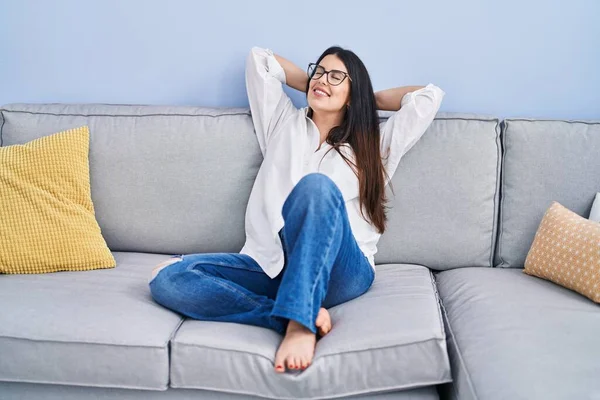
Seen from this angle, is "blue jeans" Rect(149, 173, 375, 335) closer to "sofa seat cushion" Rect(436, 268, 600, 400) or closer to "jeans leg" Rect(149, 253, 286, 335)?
"jeans leg" Rect(149, 253, 286, 335)

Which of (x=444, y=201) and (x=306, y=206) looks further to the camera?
(x=444, y=201)

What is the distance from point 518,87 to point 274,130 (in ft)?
2.97

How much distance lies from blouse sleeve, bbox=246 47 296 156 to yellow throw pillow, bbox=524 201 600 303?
0.89 meters

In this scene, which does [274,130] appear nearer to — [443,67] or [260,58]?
[260,58]

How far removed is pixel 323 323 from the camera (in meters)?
1.50

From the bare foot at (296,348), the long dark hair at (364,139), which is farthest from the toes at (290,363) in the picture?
the long dark hair at (364,139)

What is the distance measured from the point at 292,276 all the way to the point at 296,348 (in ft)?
0.55

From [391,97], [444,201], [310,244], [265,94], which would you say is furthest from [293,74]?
[310,244]

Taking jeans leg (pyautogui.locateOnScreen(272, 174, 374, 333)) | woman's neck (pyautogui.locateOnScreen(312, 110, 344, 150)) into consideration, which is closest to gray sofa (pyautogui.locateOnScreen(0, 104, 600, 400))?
jeans leg (pyautogui.locateOnScreen(272, 174, 374, 333))

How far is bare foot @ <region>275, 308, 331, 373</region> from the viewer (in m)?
1.39

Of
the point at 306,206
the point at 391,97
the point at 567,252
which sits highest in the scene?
the point at 391,97

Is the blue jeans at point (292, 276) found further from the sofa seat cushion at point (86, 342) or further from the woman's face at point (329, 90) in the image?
the woman's face at point (329, 90)

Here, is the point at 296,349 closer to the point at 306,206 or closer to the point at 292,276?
the point at 292,276

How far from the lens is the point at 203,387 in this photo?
1.48 m
